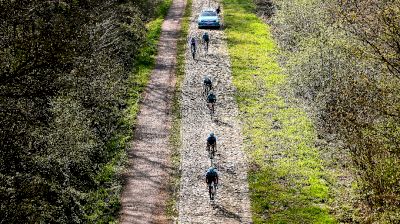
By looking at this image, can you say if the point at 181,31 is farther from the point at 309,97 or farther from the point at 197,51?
the point at 309,97

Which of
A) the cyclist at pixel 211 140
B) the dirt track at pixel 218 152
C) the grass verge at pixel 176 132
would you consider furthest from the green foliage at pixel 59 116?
the cyclist at pixel 211 140

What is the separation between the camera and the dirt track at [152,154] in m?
26.2

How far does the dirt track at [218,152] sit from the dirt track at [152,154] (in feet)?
3.47

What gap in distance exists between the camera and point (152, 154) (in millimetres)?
31906

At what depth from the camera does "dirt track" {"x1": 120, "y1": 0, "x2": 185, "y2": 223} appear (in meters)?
26.2

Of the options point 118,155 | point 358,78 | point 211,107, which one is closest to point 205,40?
point 211,107

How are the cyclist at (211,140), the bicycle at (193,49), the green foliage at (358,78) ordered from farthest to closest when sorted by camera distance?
the bicycle at (193,49) < the cyclist at (211,140) < the green foliage at (358,78)

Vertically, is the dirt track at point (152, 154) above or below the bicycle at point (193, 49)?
below

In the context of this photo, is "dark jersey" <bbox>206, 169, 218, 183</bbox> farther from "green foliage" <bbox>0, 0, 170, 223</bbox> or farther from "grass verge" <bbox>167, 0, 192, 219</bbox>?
"green foliage" <bbox>0, 0, 170, 223</bbox>

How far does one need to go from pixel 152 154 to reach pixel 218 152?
363 centimetres

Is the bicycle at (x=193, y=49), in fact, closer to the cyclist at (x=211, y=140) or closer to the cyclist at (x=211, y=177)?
the cyclist at (x=211, y=140)

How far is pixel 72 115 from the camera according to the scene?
2908 cm

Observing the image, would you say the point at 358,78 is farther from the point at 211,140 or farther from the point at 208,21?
the point at 208,21

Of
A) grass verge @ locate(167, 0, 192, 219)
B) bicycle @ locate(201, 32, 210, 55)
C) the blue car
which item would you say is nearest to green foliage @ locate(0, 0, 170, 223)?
grass verge @ locate(167, 0, 192, 219)
